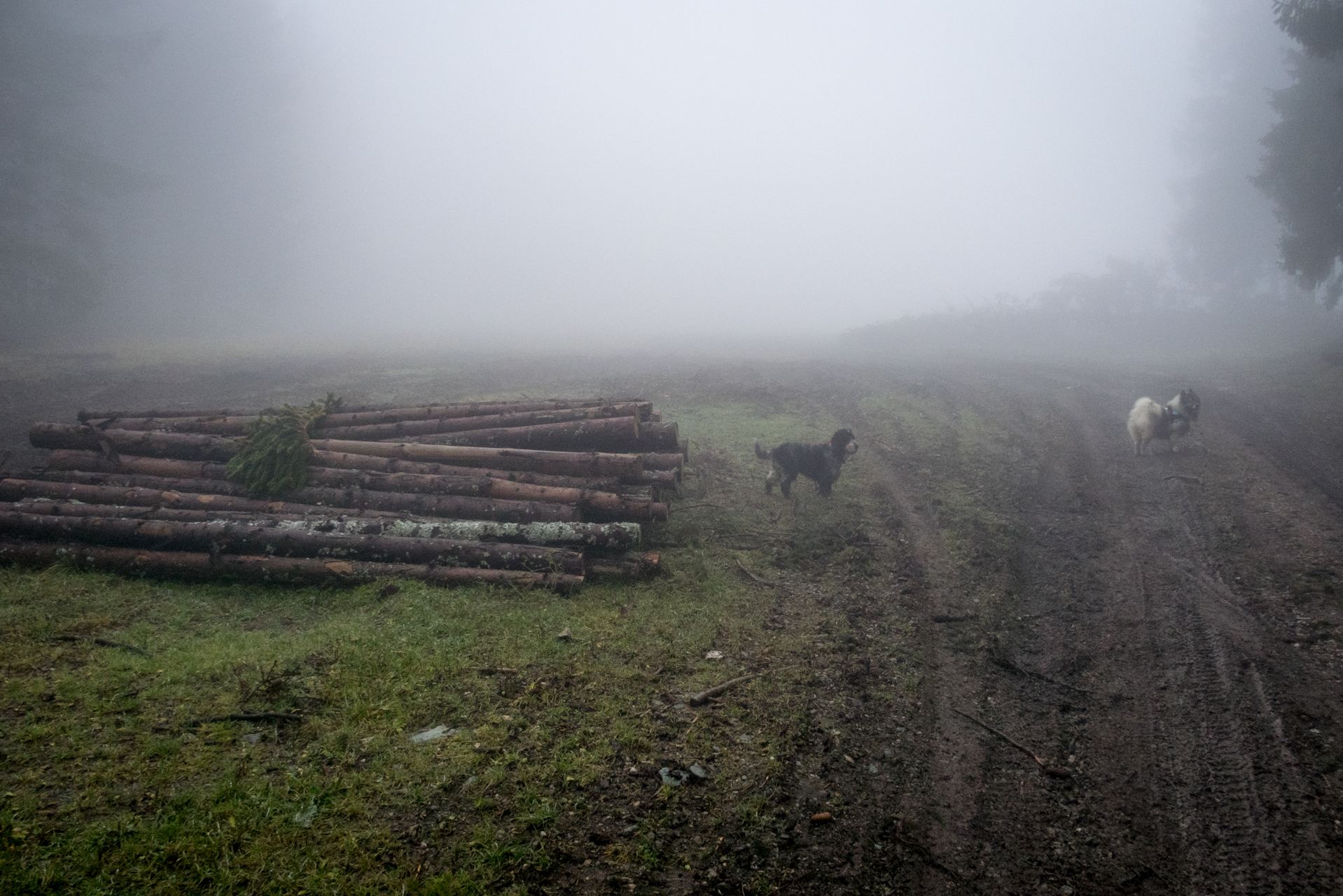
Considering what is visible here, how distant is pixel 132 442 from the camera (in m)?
8.84

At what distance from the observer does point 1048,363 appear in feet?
84.1

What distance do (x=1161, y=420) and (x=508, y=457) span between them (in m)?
12.9

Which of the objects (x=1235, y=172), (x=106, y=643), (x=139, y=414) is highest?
(x=1235, y=172)

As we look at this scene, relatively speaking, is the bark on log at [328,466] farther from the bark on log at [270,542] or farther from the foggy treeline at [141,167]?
the foggy treeline at [141,167]

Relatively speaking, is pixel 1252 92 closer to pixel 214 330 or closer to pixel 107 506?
pixel 107 506

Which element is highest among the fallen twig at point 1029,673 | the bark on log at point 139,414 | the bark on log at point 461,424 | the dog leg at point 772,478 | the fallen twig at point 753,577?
the bark on log at point 139,414

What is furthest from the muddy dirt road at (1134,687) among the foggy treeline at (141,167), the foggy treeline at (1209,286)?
the foggy treeline at (141,167)

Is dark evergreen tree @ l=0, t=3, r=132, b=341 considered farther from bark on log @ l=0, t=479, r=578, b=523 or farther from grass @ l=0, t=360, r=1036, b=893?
grass @ l=0, t=360, r=1036, b=893

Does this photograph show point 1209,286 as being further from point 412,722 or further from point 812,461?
point 412,722

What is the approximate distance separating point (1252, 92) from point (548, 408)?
5726 centimetres

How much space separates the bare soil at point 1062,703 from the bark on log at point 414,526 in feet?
7.18

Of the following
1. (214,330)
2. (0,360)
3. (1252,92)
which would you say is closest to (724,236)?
(1252,92)

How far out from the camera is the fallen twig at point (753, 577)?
7.18m

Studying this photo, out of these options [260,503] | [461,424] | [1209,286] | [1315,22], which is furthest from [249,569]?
[1209,286]
